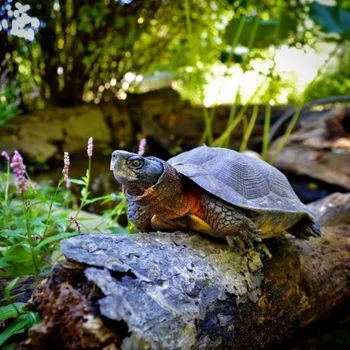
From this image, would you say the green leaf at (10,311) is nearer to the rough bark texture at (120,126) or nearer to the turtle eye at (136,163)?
the turtle eye at (136,163)

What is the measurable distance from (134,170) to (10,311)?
471mm

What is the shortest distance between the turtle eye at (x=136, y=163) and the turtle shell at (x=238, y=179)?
0.19 m

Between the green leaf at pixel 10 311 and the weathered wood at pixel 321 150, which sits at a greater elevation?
the green leaf at pixel 10 311

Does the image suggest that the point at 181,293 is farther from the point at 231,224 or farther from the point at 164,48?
the point at 164,48

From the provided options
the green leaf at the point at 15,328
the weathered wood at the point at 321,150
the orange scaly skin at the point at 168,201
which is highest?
the orange scaly skin at the point at 168,201

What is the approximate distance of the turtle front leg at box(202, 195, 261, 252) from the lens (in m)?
1.24

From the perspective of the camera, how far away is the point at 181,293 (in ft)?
3.33

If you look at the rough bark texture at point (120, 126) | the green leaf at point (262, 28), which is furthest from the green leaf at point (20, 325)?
the green leaf at point (262, 28)

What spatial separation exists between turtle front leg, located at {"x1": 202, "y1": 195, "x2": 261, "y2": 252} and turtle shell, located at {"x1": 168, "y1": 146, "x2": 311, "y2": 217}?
0.11 ft

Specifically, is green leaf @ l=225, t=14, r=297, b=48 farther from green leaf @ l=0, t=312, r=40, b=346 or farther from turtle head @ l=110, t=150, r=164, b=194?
green leaf @ l=0, t=312, r=40, b=346

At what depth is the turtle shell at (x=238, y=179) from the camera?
1.26m

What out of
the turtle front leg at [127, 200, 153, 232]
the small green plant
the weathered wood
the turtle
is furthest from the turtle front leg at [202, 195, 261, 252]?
the weathered wood

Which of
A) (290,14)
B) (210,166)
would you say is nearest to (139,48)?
(290,14)

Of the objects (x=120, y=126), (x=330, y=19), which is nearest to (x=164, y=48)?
(x=120, y=126)
